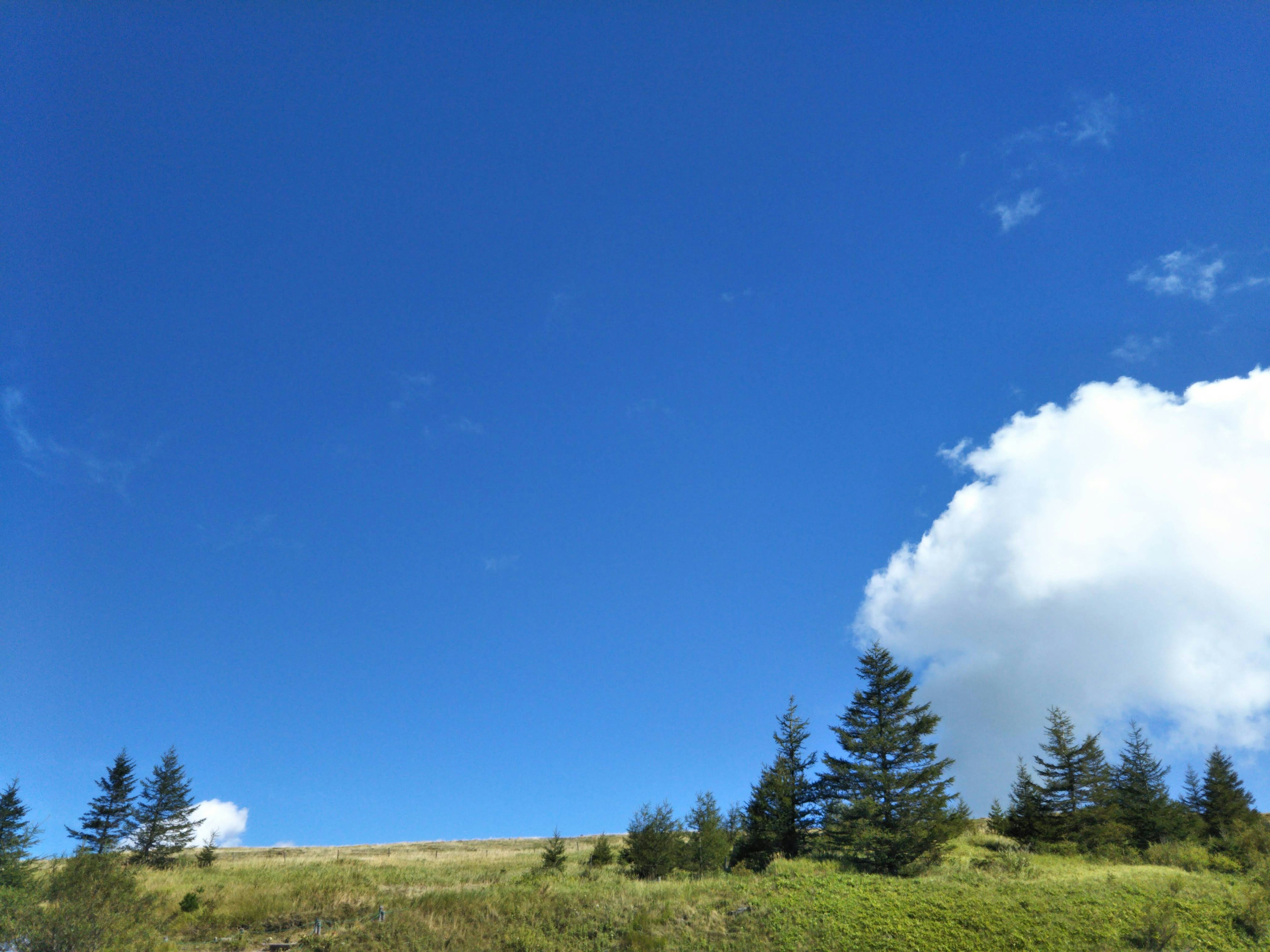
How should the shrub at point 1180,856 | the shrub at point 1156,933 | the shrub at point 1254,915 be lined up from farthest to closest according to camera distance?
the shrub at point 1180,856 < the shrub at point 1254,915 < the shrub at point 1156,933

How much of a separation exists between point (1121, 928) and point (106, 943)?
35543mm

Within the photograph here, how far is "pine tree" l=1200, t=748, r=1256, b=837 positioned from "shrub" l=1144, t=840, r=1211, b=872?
1782cm

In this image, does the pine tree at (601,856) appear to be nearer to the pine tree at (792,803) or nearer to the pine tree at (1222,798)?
the pine tree at (792,803)

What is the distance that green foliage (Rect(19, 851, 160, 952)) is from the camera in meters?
23.0

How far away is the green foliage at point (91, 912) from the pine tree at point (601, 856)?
23650mm

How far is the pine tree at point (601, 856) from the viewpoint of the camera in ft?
142

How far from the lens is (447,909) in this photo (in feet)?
98.4

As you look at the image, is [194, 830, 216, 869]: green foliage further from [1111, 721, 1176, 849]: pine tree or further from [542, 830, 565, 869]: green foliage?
[1111, 721, 1176, 849]: pine tree

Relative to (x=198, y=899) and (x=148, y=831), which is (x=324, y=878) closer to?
(x=198, y=899)

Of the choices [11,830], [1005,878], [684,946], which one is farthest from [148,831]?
[1005,878]

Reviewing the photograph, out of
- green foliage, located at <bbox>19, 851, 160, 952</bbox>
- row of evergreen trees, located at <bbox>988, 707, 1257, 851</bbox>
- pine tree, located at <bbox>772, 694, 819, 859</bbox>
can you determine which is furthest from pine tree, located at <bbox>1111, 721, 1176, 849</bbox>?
green foliage, located at <bbox>19, 851, 160, 952</bbox>

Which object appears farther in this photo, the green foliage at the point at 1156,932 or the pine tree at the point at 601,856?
the pine tree at the point at 601,856

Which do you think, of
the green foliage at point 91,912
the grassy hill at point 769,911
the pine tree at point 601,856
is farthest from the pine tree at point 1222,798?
the green foliage at point 91,912

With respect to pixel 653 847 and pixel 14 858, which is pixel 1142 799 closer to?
pixel 653 847
